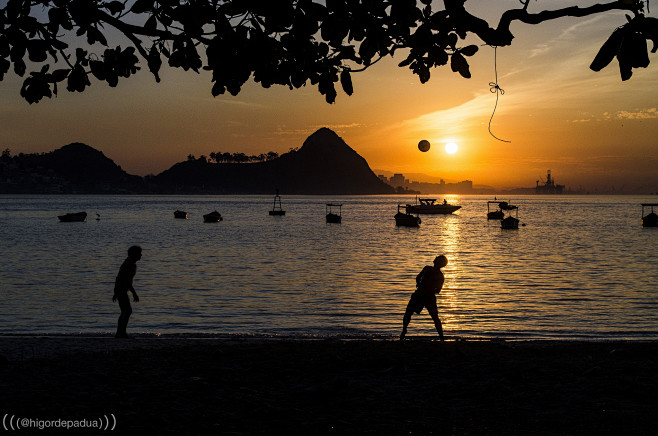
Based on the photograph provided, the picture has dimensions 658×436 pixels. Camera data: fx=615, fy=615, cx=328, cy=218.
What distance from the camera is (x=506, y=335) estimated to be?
18438 mm

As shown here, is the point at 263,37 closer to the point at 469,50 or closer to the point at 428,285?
the point at 469,50

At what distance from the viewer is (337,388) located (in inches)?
356

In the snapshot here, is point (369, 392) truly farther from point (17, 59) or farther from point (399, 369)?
point (17, 59)

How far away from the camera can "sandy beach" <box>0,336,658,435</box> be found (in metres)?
7.43

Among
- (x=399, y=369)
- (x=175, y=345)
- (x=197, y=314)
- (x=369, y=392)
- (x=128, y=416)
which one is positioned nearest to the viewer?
(x=128, y=416)

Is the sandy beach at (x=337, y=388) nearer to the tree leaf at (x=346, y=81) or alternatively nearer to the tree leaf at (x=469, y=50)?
the tree leaf at (x=346, y=81)

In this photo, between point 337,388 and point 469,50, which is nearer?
point 469,50

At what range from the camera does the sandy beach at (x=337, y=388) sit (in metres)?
7.43

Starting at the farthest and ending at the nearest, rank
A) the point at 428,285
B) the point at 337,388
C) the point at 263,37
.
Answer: the point at 428,285, the point at 337,388, the point at 263,37

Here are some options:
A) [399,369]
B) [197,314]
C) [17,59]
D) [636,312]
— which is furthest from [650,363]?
[197,314]

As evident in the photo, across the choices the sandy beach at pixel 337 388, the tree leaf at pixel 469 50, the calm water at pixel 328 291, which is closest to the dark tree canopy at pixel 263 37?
the tree leaf at pixel 469 50

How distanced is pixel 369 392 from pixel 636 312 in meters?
18.7

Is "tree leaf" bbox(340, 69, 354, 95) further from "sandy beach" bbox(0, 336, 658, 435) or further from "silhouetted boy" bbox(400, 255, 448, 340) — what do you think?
"silhouetted boy" bbox(400, 255, 448, 340)

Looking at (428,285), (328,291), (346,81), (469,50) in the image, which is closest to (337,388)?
(428,285)
